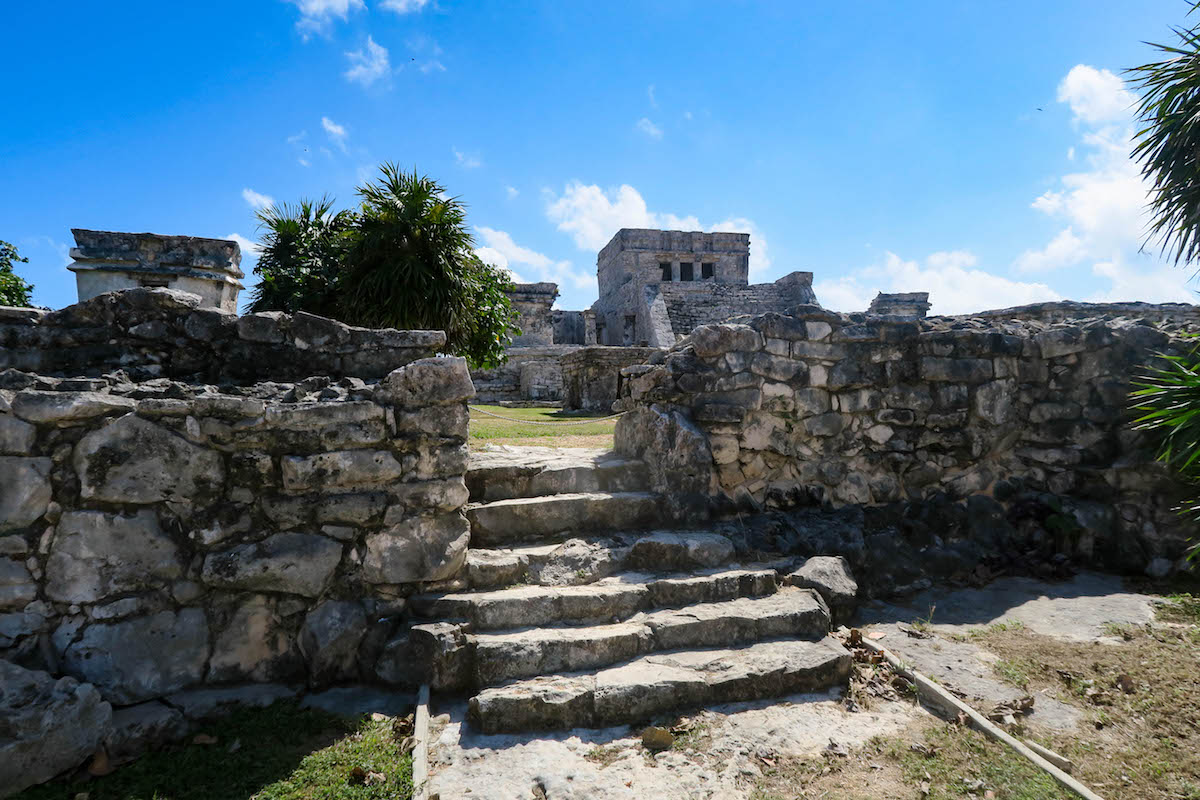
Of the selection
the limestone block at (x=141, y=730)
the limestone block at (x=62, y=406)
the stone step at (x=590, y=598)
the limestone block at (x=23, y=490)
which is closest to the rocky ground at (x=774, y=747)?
the stone step at (x=590, y=598)

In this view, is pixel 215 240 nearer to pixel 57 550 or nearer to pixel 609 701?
pixel 57 550

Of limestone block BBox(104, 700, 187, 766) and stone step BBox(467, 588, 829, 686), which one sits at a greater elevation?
stone step BBox(467, 588, 829, 686)

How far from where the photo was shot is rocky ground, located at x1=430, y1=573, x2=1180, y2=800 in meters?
2.46

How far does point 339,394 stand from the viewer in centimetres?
345

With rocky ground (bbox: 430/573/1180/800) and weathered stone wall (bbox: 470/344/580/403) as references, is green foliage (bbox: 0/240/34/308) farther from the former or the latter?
rocky ground (bbox: 430/573/1180/800)

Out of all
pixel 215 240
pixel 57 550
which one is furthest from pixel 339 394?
pixel 215 240

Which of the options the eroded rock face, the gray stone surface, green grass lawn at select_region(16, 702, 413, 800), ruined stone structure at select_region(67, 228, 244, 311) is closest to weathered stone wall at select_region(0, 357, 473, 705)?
the eroded rock face

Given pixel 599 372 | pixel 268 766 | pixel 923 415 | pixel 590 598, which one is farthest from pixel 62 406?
pixel 599 372

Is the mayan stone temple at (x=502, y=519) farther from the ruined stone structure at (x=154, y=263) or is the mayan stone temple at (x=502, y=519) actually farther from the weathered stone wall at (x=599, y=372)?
the weathered stone wall at (x=599, y=372)

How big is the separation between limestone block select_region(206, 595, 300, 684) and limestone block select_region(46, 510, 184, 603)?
0.39 m

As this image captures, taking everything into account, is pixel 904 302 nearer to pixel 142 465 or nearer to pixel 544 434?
pixel 544 434

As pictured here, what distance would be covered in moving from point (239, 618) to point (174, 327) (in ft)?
6.06

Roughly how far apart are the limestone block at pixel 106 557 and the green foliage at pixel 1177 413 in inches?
220

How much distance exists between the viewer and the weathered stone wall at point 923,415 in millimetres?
4805
